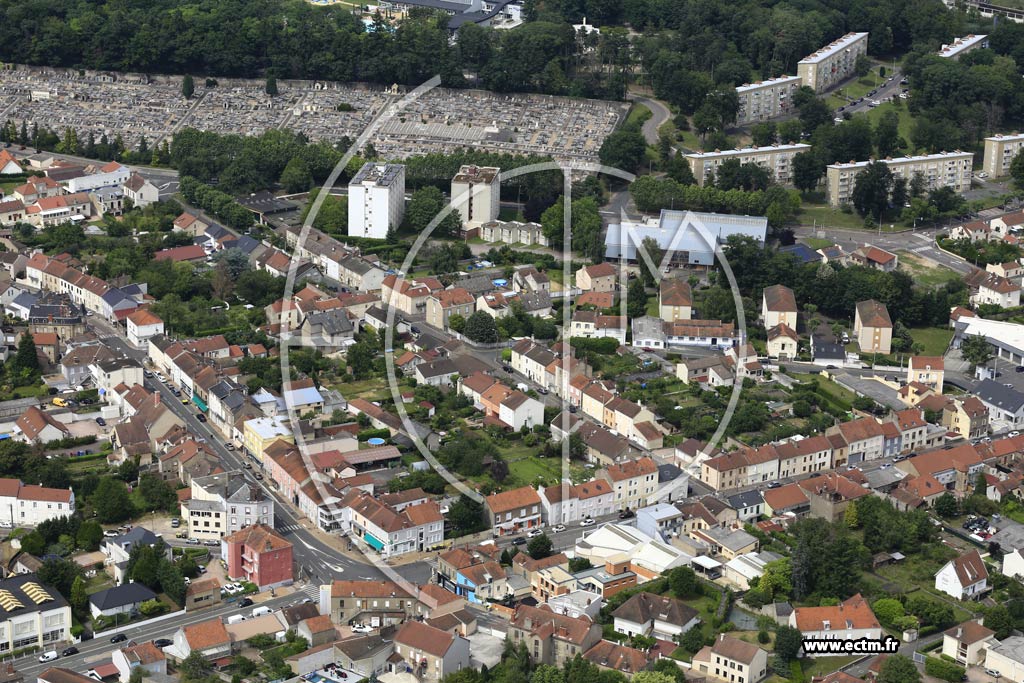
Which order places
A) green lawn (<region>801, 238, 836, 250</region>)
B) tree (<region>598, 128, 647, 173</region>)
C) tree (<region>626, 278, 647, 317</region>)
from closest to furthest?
tree (<region>626, 278, 647, 317</region>)
green lawn (<region>801, 238, 836, 250</region>)
tree (<region>598, 128, 647, 173</region>)

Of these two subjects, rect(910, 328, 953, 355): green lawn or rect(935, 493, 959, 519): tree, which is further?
rect(910, 328, 953, 355): green lawn

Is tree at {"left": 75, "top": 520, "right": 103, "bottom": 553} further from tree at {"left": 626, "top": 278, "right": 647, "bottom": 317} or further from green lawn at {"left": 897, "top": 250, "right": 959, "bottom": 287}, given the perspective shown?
green lawn at {"left": 897, "top": 250, "right": 959, "bottom": 287}

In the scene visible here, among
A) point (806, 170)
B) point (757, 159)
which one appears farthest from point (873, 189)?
point (757, 159)

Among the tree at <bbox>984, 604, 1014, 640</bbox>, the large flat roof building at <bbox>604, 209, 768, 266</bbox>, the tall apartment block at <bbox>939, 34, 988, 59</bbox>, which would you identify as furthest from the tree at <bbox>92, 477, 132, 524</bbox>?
the tall apartment block at <bbox>939, 34, 988, 59</bbox>

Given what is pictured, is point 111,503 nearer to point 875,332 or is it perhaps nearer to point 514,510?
point 514,510

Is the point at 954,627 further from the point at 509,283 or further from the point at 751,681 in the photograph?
the point at 509,283

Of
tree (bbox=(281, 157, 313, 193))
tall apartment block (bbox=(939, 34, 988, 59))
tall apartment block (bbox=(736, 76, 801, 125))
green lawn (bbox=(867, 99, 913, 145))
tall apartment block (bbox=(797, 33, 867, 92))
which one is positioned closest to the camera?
tree (bbox=(281, 157, 313, 193))
